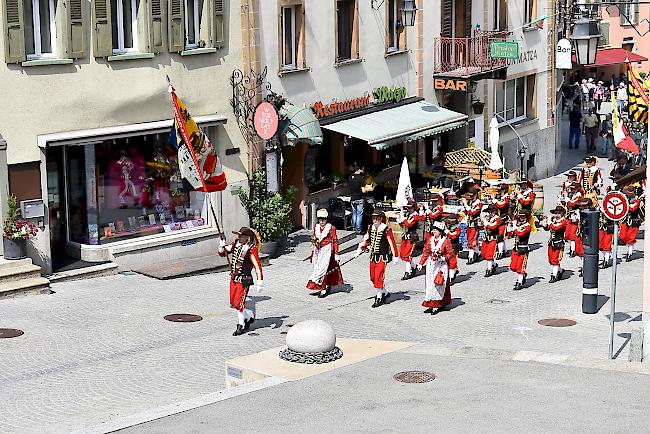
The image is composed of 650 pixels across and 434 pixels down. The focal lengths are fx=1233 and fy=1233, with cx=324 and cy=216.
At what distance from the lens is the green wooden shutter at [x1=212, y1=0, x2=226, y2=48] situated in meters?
24.0

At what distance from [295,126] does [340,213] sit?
2.78 m

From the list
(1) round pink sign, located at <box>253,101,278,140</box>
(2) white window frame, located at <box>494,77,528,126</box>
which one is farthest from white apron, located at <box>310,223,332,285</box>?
(2) white window frame, located at <box>494,77,528,126</box>

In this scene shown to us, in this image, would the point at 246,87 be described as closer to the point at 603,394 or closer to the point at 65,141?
the point at 65,141

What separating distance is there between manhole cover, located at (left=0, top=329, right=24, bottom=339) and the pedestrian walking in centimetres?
2785

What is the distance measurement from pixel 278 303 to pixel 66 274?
388 cm

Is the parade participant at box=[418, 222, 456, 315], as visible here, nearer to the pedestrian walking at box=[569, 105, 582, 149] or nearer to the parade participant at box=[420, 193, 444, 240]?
the parade participant at box=[420, 193, 444, 240]

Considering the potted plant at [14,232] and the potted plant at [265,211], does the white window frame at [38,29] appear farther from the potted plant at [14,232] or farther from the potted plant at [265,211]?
the potted plant at [265,211]

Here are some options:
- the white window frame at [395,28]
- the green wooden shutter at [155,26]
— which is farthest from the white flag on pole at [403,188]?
the green wooden shutter at [155,26]

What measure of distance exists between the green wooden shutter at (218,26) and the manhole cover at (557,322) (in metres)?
8.62

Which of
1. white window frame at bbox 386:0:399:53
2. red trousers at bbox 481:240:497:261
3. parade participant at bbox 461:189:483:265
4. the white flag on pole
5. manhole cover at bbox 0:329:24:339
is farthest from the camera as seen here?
white window frame at bbox 386:0:399:53

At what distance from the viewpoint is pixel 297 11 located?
2633 cm

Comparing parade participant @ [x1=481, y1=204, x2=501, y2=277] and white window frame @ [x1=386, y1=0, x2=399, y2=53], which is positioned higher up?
white window frame @ [x1=386, y1=0, x2=399, y2=53]

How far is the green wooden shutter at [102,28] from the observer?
→ 21969mm

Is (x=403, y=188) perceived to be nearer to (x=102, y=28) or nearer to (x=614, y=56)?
(x=102, y=28)
